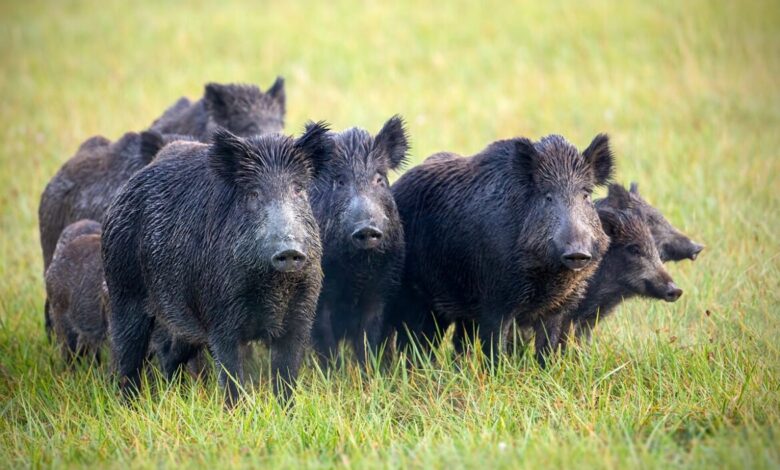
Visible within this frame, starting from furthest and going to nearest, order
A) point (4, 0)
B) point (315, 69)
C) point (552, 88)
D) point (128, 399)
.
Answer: point (4, 0) → point (315, 69) → point (552, 88) → point (128, 399)

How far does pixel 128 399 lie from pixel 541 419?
2364 millimetres

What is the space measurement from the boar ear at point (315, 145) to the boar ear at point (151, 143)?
69.0 inches

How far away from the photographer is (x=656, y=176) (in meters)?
10.6

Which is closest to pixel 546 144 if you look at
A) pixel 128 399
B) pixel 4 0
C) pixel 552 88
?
pixel 128 399

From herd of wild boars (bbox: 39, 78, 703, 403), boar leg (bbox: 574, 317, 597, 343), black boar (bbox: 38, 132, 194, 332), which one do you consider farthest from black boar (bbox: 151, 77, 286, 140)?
boar leg (bbox: 574, 317, 597, 343)

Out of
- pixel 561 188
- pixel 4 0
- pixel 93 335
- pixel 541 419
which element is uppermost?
pixel 4 0

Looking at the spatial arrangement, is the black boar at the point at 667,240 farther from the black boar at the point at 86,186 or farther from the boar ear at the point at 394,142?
the black boar at the point at 86,186

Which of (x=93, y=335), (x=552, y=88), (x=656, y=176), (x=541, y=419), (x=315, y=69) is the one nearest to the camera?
(x=541, y=419)

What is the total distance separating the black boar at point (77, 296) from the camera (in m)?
7.41

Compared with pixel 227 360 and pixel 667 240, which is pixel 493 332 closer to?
pixel 667 240

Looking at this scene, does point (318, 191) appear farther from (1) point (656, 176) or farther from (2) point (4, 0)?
(2) point (4, 0)

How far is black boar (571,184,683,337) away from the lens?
6.89 meters

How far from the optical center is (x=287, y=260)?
5586 millimetres

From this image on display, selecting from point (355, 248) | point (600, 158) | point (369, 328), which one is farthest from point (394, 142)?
point (600, 158)
